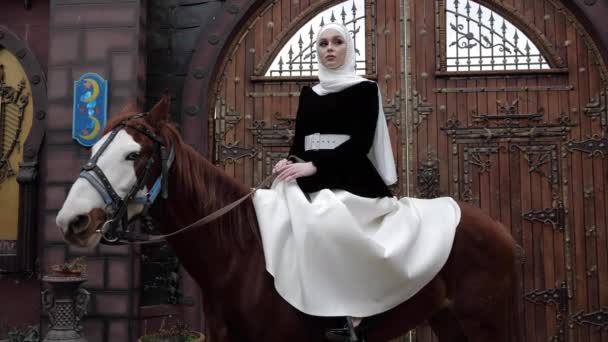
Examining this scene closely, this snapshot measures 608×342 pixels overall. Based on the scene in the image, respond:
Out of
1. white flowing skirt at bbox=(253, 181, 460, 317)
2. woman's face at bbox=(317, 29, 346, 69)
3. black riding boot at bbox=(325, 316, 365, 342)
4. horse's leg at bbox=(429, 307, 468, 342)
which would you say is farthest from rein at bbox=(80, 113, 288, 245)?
horse's leg at bbox=(429, 307, 468, 342)

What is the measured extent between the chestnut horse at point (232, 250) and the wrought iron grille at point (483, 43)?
2.28m

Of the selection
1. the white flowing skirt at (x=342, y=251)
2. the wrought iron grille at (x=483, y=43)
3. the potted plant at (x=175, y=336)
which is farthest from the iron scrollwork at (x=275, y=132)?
the white flowing skirt at (x=342, y=251)

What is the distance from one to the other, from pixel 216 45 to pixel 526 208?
3.07 metres

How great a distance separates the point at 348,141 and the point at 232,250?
0.76 meters

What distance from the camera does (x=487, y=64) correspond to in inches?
176

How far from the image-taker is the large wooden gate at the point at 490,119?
421 cm

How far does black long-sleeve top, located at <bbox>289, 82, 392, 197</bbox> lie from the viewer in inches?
95.0

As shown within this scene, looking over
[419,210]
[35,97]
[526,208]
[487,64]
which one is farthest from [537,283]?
[35,97]

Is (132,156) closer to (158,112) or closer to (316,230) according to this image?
(158,112)

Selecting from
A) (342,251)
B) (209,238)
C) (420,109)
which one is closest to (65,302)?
(209,238)

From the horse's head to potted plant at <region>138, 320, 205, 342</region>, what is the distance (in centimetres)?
220

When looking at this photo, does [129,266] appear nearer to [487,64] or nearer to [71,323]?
[71,323]

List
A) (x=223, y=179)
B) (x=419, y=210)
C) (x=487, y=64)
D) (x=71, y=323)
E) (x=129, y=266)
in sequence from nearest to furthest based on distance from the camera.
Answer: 1. (x=223, y=179)
2. (x=419, y=210)
3. (x=71, y=323)
4. (x=129, y=266)
5. (x=487, y=64)

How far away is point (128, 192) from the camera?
6.63 ft
